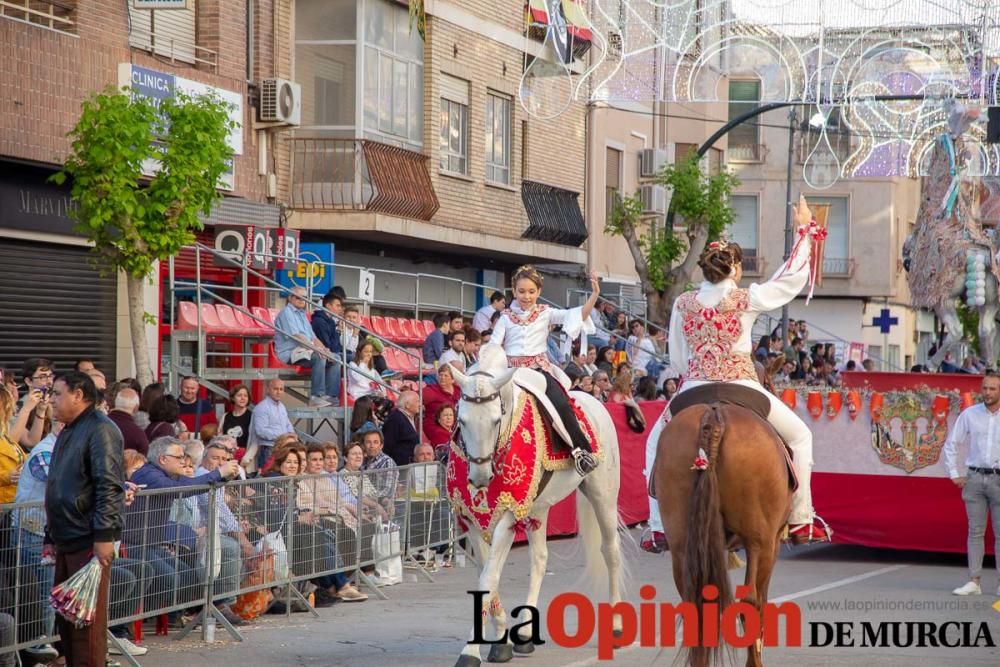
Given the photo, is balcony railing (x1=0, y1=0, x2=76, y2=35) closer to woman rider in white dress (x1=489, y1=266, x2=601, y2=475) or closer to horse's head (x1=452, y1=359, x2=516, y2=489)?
woman rider in white dress (x1=489, y1=266, x2=601, y2=475)

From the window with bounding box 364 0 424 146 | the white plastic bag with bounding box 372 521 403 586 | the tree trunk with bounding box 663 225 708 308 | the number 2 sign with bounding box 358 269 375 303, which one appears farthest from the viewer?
the tree trunk with bounding box 663 225 708 308

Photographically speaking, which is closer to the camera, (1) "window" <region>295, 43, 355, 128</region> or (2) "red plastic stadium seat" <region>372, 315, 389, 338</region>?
(2) "red plastic stadium seat" <region>372, 315, 389, 338</region>

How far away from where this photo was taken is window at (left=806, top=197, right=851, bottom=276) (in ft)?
189

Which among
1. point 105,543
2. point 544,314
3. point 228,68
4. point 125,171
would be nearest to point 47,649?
point 105,543

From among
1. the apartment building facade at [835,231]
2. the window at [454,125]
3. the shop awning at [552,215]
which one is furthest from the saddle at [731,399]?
the apartment building facade at [835,231]

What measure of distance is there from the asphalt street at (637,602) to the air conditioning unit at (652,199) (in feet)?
59.3

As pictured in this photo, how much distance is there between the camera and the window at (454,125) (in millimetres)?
27812

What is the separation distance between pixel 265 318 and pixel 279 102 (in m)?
4.03

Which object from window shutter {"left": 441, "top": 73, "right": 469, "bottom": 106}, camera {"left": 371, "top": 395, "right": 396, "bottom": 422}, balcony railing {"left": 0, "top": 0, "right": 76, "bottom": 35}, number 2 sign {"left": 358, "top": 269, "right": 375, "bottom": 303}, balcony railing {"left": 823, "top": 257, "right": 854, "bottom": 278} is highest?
window shutter {"left": 441, "top": 73, "right": 469, "bottom": 106}

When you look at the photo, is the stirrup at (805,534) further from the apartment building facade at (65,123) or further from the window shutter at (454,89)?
the window shutter at (454,89)

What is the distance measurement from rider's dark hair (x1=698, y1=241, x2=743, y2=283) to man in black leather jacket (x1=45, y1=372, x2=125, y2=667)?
12.2ft

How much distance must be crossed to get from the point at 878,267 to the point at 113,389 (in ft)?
154

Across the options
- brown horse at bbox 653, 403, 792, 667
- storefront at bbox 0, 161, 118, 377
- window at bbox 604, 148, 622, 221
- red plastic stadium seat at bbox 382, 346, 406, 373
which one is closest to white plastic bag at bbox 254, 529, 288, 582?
brown horse at bbox 653, 403, 792, 667

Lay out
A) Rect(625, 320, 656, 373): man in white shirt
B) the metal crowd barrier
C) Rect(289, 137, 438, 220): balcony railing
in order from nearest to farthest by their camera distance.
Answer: the metal crowd barrier → Rect(289, 137, 438, 220): balcony railing → Rect(625, 320, 656, 373): man in white shirt
